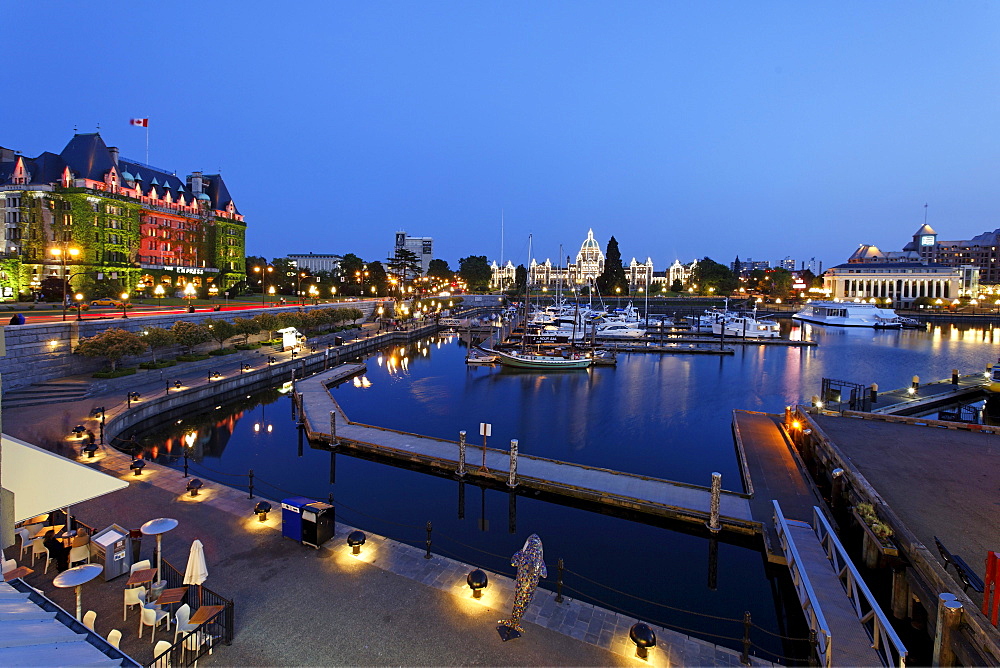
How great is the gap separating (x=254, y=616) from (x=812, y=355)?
68.6 m

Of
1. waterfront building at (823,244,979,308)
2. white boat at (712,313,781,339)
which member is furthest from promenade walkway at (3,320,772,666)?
waterfront building at (823,244,979,308)

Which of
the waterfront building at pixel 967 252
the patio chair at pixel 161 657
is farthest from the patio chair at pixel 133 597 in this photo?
the waterfront building at pixel 967 252

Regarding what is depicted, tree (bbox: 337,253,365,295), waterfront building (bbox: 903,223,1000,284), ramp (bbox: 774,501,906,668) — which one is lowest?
ramp (bbox: 774,501,906,668)

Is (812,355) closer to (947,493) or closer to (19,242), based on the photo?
A: (947,493)

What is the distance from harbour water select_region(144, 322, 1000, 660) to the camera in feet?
47.0

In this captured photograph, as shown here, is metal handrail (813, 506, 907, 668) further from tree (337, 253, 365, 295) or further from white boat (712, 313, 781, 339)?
tree (337, 253, 365, 295)

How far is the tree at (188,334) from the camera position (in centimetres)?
3603

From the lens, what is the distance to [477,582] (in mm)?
10703

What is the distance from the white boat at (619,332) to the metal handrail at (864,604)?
60486 mm

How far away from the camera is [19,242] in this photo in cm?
5672

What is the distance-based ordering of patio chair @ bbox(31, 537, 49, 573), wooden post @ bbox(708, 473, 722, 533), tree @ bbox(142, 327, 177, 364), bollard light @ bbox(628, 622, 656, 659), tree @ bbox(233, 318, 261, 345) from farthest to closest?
tree @ bbox(233, 318, 261, 345), tree @ bbox(142, 327, 177, 364), wooden post @ bbox(708, 473, 722, 533), patio chair @ bbox(31, 537, 49, 573), bollard light @ bbox(628, 622, 656, 659)

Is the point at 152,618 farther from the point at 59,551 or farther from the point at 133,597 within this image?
the point at 59,551

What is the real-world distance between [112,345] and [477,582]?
3010 centimetres

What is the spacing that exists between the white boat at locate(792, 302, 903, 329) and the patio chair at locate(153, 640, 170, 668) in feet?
398
